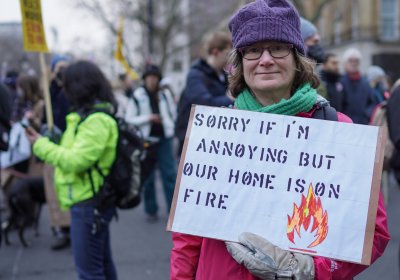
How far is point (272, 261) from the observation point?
168 centimetres

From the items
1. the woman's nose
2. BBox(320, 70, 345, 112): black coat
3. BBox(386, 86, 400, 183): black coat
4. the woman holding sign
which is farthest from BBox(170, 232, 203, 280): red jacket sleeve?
BBox(320, 70, 345, 112): black coat

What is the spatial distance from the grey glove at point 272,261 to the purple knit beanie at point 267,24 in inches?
27.3

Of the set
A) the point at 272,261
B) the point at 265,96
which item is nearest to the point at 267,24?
the point at 265,96

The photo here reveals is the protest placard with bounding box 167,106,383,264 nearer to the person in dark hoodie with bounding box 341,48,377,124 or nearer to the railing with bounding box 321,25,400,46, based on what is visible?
the person in dark hoodie with bounding box 341,48,377,124

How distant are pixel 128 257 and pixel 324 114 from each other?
4099mm

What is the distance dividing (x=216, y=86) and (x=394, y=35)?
1143 inches

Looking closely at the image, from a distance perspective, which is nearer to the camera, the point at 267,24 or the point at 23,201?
the point at 267,24

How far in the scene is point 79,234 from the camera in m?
3.47

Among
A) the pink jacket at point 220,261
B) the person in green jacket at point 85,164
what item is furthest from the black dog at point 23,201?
the pink jacket at point 220,261

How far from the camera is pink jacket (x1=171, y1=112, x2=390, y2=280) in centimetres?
175

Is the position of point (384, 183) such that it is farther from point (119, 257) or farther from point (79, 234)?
point (79, 234)

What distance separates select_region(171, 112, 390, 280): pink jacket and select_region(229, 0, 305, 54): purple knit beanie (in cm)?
29

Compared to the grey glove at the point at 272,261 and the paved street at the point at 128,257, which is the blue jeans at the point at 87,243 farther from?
the grey glove at the point at 272,261

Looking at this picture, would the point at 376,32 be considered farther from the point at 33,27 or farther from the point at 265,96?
the point at 265,96
